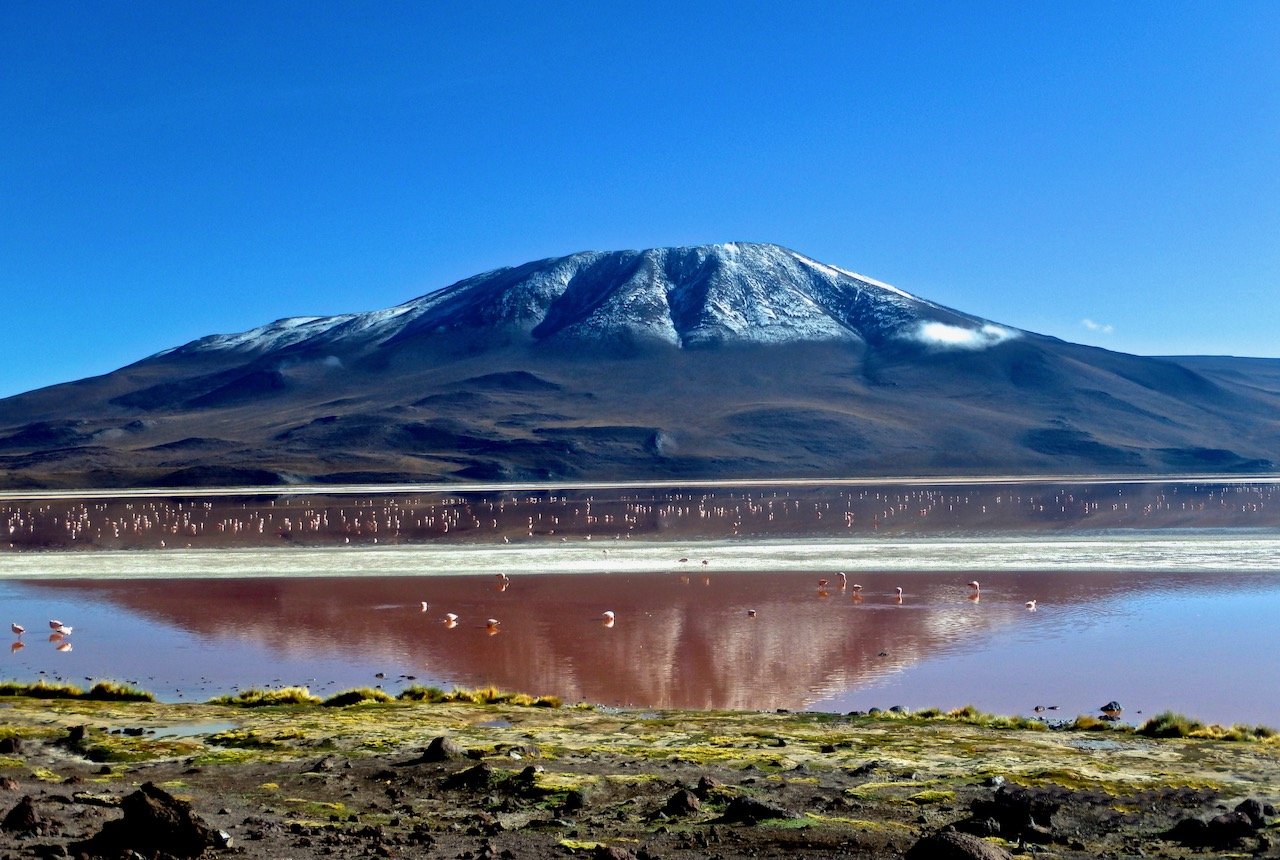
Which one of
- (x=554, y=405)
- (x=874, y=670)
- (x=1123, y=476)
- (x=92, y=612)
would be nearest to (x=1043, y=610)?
(x=874, y=670)

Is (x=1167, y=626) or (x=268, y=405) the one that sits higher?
(x=268, y=405)

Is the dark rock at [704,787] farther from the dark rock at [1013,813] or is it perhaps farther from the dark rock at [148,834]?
the dark rock at [148,834]

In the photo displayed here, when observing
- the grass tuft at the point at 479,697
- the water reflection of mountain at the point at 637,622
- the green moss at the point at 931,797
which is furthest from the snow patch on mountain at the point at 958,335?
the green moss at the point at 931,797

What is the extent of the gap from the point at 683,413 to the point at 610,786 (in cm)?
13817

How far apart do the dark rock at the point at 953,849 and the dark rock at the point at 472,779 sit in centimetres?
435

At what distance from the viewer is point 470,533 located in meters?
48.4

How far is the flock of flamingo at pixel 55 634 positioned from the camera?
75.0ft

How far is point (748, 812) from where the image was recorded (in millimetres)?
9227

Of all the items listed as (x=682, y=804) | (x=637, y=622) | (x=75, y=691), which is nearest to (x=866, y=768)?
(x=682, y=804)

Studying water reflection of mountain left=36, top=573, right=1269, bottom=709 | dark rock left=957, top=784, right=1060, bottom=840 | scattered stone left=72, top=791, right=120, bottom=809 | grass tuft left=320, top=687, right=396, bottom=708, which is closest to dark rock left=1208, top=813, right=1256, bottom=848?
dark rock left=957, top=784, right=1060, bottom=840

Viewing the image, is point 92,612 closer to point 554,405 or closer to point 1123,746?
point 1123,746

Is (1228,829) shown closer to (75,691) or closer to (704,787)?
(704,787)

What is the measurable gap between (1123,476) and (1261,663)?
9648 centimetres

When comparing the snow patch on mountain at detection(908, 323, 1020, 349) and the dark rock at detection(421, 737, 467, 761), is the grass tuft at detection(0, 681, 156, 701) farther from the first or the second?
the snow patch on mountain at detection(908, 323, 1020, 349)
